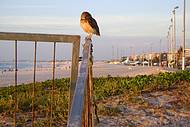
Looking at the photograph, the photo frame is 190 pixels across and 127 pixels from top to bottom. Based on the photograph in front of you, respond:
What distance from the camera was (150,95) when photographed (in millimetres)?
11305

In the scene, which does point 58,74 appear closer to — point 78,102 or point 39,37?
point 39,37

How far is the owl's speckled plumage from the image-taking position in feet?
23.8

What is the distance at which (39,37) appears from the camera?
3594mm

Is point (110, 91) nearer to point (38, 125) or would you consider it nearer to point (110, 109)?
point (110, 109)

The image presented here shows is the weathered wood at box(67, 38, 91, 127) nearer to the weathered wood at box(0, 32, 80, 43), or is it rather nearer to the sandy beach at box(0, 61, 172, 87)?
the weathered wood at box(0, 32, 80, 43)

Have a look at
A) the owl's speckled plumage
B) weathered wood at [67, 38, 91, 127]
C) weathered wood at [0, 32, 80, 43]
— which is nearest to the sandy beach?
Answer: the owl's speckled plumage

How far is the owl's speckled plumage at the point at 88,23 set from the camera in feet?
23.8

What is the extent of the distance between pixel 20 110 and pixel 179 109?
12.0 ft

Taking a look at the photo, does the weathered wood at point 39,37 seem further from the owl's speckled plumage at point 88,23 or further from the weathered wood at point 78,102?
the owl's speckled plumage at point 88,23

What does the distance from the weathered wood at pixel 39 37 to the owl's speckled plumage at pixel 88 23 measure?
11.8ft

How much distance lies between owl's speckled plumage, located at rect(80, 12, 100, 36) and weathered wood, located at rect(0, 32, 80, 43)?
3.60m

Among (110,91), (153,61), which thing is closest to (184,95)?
(110,91)

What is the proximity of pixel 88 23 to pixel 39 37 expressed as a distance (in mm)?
3883

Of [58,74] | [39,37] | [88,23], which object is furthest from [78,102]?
[58,74]
